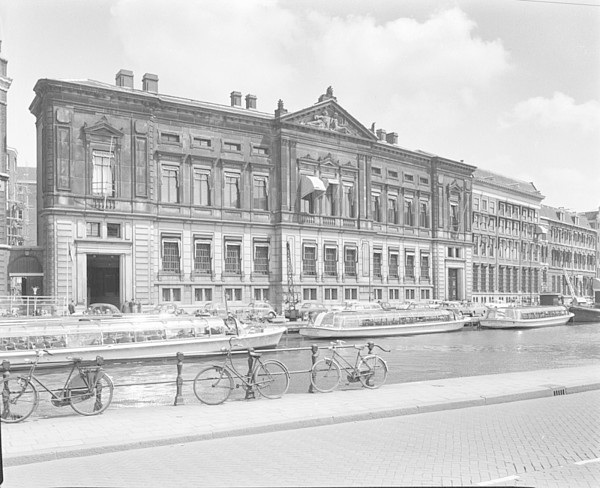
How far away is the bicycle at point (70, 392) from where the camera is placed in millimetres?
14227

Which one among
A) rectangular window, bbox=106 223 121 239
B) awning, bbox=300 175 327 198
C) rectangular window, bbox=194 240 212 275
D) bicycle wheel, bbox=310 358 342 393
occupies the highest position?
awning, bbox=300 175 327 198

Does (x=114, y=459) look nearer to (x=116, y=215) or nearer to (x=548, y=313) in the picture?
(x=116, y=215)

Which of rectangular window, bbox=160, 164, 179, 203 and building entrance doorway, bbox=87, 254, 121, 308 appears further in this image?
rectangular window, bbox=160, 164, 179, 203

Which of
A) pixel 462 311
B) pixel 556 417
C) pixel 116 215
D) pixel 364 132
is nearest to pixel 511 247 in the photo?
pixel 462 311

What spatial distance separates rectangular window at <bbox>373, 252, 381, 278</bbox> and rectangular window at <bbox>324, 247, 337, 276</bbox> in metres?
6.80

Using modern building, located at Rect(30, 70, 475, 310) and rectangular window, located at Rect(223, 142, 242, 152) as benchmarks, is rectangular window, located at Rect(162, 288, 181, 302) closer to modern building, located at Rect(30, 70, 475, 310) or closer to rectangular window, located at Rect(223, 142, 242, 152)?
modern building, located at Rect(30, 70, 475, 310)

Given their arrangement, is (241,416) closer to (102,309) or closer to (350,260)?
(102,309)

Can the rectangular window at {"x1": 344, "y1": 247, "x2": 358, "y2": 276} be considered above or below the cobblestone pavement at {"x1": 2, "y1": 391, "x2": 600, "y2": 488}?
above

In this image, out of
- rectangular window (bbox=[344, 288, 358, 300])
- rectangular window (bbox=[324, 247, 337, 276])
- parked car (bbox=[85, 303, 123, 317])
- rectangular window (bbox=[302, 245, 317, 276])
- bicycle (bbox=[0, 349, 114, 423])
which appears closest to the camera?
bicycle (bbox=[0, 349, 114, 423])

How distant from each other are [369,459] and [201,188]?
54.5m

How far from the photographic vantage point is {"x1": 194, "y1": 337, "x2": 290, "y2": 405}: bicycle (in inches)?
646

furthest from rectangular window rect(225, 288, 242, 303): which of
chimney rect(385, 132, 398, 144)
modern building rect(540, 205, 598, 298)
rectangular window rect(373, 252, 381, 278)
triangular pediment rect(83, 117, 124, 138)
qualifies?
modern building rect(540, 205, 598, 298)

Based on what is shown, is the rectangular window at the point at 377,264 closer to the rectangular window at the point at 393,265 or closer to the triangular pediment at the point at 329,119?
the rectangular window at the point at 393,265

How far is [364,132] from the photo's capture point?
75375 millimetres
